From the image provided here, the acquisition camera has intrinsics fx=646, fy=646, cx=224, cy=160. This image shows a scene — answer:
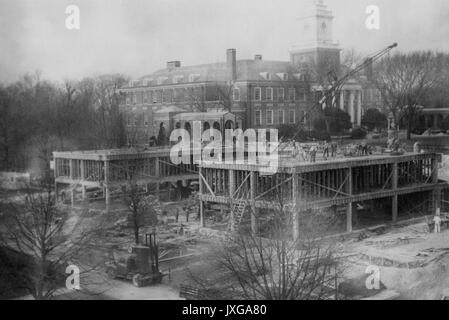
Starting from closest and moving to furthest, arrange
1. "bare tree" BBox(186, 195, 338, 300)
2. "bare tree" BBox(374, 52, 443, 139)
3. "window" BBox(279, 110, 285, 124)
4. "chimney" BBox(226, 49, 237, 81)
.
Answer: "bare tree" BBox(186, 195, 338, 300) < "bare tree" BBox(374, 52, 443, 139) < "chimney" BBox(226, 49, 237, 81) < "window" BBox(279, 110, 285, 124)

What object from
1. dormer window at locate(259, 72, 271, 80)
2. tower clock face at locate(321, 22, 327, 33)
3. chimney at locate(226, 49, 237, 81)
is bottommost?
dormer window at locate(259, 72, 271, 80)

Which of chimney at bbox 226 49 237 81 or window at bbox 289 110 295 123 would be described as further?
window at bbox 289 110 295 123

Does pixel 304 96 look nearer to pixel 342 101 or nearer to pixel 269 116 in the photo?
pixel 342 101

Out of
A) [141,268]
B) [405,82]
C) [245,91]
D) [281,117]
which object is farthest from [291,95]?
[141,268]

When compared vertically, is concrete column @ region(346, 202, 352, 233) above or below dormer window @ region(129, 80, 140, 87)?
below

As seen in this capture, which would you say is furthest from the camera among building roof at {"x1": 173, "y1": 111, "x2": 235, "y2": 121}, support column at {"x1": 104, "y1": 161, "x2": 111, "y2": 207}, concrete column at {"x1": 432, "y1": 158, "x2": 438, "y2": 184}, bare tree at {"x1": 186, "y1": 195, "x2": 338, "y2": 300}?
building roof at {"x1": 173, "y1": 111, "x2": 235, "y2": 121}

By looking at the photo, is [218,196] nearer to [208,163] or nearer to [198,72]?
[208,163]

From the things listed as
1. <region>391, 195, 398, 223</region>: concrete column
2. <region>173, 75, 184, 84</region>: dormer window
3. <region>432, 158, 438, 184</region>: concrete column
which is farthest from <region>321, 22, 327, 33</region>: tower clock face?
<region>173, 75, 184, 84</region>: dormer window

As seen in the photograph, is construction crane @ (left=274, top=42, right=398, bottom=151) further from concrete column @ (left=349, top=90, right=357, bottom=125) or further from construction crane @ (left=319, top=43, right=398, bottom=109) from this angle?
concrete column @ (left=349, top=90, right=357, bottom=125)
